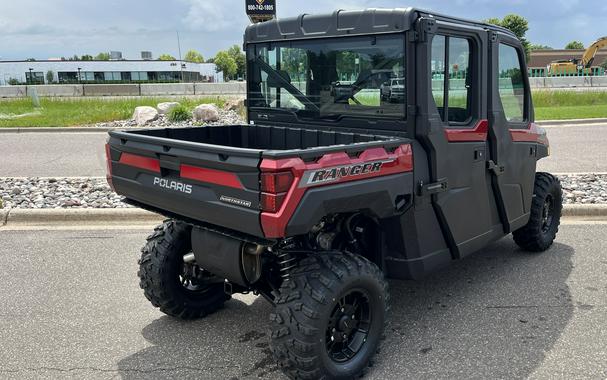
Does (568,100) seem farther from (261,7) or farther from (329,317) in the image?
(329,317)

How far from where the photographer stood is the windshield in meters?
3.67

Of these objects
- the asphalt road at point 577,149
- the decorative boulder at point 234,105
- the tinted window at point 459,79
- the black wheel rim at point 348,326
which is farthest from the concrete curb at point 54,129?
the black wheel rim at point 348,326

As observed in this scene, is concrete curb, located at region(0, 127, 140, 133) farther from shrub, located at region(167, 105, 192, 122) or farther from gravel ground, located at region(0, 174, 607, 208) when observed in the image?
gravel ground, located at region(0, 174, 607, 208)

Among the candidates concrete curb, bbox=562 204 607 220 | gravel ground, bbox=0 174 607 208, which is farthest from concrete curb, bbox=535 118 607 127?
concrete curb, bbox=562 204 607 220

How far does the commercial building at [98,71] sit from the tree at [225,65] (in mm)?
25264

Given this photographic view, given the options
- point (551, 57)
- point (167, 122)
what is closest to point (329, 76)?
point (167, 122)

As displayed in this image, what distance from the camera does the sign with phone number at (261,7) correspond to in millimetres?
12945

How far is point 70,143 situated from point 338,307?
11.5 metres

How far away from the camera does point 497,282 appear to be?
471cm

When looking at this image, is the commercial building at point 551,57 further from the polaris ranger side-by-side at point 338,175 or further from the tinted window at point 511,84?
the polaris ranger side-by-side at point 338,175

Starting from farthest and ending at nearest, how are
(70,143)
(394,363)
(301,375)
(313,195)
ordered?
(70,143) → (394,363) → (301,375) → (313,195)

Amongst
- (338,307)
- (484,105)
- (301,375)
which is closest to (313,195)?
(338,307)

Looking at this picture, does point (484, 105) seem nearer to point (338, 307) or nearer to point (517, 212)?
point (517, 212)

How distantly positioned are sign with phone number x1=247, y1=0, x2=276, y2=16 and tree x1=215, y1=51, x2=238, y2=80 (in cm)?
11144
